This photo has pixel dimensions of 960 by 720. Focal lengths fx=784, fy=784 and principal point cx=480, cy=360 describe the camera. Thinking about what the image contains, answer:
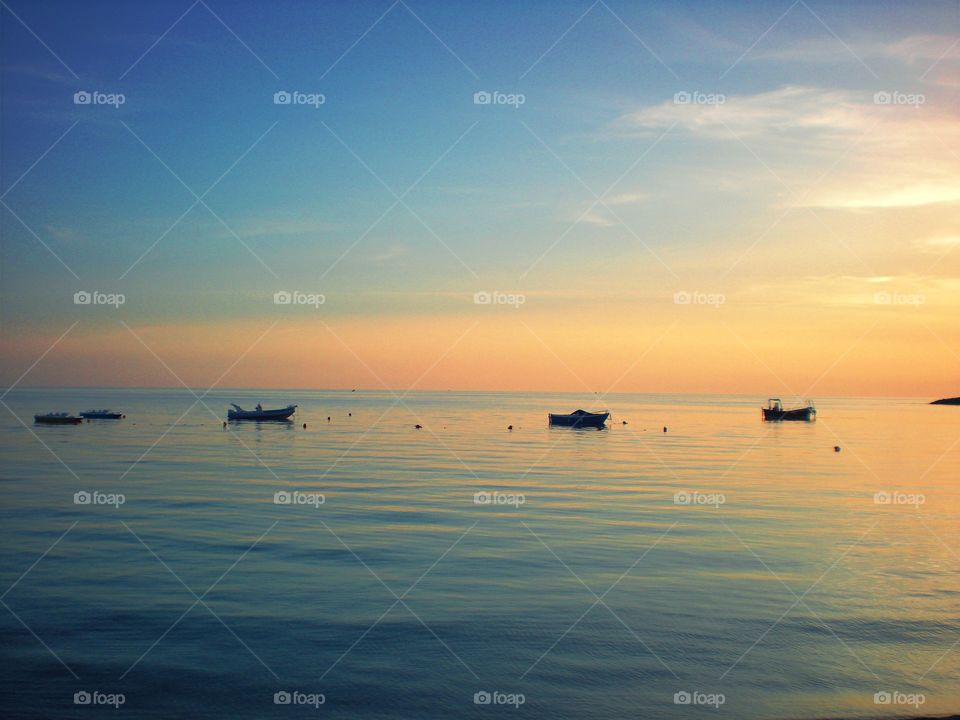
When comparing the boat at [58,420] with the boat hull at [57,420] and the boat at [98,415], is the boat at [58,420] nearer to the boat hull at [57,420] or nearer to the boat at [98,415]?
the boat hull at [57,420]

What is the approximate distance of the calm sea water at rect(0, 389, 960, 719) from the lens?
13625 mm

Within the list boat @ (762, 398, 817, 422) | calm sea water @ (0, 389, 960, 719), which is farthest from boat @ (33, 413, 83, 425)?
boat @ (762, 398, 817, 422)

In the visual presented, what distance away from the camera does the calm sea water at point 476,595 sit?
13.6 meters

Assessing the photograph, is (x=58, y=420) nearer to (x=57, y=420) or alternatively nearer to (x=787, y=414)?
(x=57, y=420)

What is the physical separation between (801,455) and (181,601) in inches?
2060

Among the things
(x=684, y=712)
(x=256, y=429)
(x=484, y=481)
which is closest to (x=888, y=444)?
(x=484, y=481)

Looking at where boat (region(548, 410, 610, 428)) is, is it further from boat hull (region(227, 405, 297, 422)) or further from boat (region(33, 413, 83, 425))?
boat (region(33, 413, 83, 425))

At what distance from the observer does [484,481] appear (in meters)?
41.2

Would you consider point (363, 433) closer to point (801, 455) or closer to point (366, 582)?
point (801, 455)

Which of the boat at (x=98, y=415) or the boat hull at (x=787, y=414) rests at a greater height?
the boat hull at (x=787, y=414)

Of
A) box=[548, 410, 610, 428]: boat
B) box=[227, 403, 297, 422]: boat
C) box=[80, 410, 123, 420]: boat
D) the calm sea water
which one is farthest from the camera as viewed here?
box=[548, 410, 610, 428]: boat

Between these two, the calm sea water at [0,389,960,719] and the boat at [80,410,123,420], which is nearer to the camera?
the calm sea water at [0,389,960,719]

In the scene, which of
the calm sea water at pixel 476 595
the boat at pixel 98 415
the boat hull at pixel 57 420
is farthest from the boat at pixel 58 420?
the calm sea water at pixel 476 595

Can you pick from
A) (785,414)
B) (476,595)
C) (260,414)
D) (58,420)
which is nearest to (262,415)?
(260,414)
